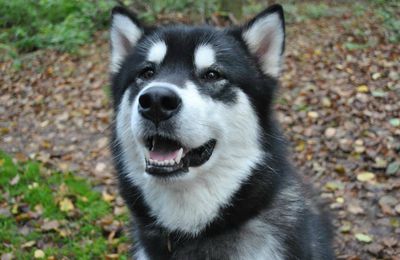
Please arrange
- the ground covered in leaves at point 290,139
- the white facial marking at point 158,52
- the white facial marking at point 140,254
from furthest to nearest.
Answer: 1. the ground covered in leaves at point 290,139
2. the white facial marking at point 140,254
3. the white facial marking at point 158,52

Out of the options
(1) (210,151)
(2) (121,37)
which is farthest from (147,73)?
(1) (210,151)

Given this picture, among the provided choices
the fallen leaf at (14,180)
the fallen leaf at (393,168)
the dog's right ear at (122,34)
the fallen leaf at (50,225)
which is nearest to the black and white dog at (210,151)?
the dog's right ear at (122,34)

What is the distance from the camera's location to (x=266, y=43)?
2824 millimetres

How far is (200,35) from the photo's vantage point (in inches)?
107

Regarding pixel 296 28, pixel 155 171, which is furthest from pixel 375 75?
pixel 155 171

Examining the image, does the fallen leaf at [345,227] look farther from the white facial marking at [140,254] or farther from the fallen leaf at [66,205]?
the fallen leaf at [66,205]

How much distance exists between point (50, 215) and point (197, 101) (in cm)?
255

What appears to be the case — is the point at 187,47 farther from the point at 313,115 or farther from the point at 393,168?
the point at 313,115

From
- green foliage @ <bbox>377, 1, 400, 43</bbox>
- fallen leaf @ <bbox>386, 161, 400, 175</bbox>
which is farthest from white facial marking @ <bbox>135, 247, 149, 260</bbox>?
green foliage @ <bbox>377, 1, 400, 43</bbox>

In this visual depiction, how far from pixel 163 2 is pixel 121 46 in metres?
8.43

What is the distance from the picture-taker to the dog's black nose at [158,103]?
7.36 feet

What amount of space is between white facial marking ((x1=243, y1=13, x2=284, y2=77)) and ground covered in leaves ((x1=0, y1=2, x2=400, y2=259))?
1.81 metres

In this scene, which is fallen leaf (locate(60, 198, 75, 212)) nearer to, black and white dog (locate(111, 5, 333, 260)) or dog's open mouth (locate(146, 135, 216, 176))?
black and white dog (locate(111, 5, 333, 260))

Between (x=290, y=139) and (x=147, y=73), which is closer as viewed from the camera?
(x=147, y=73)
